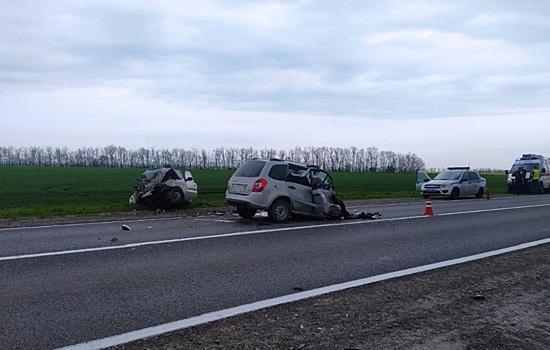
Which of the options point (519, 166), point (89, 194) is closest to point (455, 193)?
point (519, 166)

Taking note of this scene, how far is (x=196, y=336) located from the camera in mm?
4707

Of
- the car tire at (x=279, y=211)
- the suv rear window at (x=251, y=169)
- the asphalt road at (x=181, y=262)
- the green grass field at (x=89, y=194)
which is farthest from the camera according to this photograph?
the green grass field at (x=89, y=194)

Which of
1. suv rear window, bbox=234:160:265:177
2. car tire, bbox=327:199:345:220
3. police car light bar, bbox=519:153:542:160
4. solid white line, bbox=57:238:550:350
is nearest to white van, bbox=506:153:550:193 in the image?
police car light bar, bbox=519:153:542:160

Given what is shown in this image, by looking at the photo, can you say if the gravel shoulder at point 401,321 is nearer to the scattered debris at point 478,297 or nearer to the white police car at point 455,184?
the scattered debris at point 478,297

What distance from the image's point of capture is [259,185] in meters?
13.3

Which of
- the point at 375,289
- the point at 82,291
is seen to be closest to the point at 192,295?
the point at 82,291

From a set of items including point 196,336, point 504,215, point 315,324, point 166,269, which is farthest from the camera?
point 504,215

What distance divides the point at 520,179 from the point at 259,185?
26.7 metres

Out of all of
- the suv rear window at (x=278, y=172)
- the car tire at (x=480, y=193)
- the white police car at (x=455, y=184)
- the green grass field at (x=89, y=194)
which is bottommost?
the green grass field at (x=89, y=194)

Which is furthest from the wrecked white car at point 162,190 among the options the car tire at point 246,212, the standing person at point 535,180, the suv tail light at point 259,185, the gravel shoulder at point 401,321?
the standing person at point 535,180

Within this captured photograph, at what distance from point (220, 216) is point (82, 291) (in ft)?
31.3

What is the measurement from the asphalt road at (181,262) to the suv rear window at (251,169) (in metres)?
1.36

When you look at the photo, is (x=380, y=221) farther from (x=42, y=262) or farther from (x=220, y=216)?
(x=42, y=262)

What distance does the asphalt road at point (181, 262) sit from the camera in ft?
17.5
